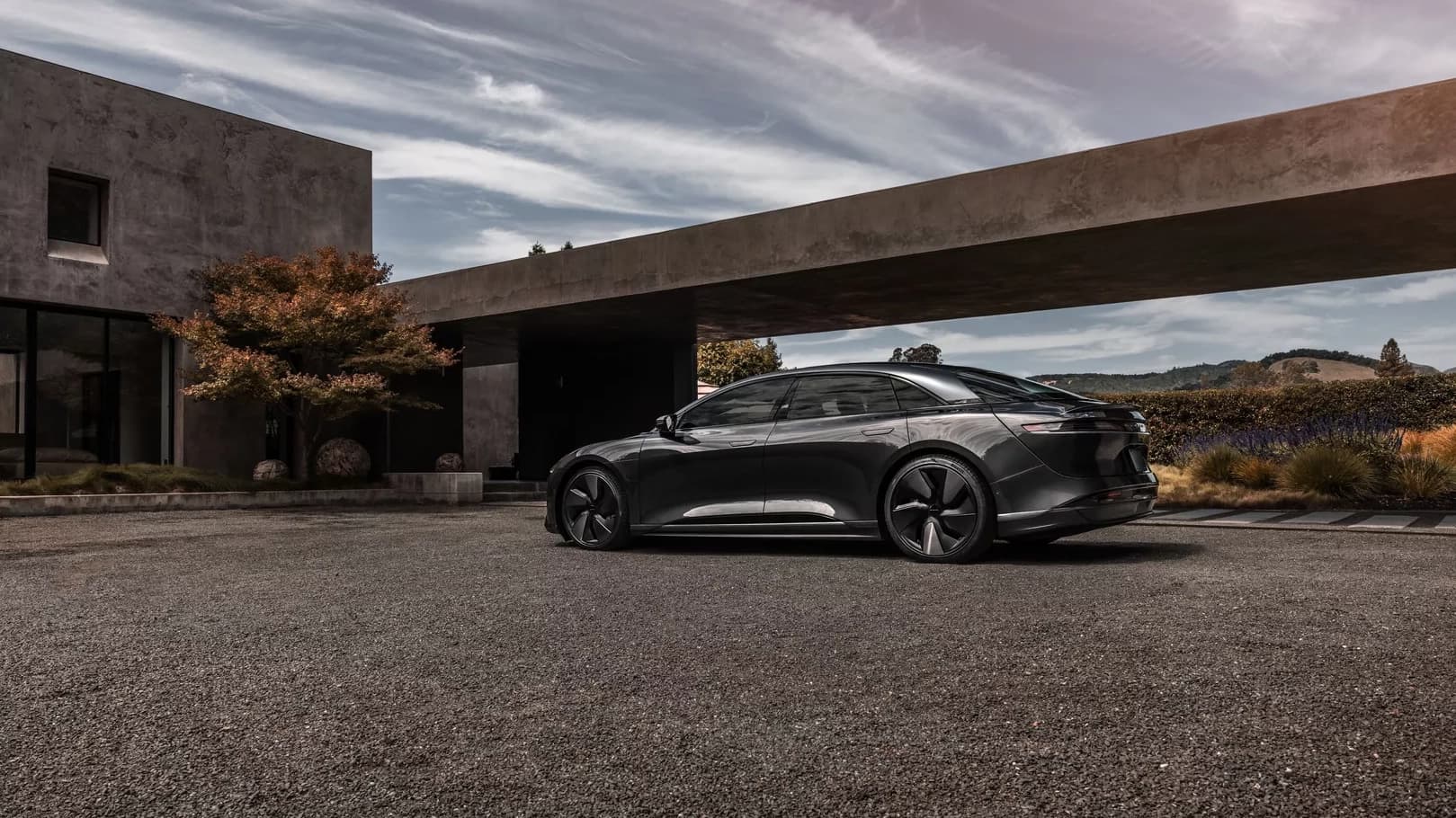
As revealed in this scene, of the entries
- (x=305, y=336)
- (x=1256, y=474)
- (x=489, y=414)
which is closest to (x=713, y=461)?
(x=1256, y=474)

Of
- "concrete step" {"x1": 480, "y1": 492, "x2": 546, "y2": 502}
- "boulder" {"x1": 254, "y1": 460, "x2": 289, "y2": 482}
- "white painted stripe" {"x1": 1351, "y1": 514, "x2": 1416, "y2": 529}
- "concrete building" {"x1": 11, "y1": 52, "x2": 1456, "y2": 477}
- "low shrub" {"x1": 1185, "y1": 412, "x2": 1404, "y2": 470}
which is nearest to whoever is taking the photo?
"white painted stripe" {"x1": 1351, "y1": 514, "x2": 1416, "y2": 529}

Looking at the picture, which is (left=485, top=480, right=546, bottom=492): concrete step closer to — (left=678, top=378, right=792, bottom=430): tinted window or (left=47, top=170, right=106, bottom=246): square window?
(left=47, top=170, right=106, bottom=246): square window

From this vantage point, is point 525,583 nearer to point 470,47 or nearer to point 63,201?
point 470,47

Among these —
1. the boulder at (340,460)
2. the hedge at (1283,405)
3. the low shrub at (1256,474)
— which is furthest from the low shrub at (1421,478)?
the boulder at (340,460)

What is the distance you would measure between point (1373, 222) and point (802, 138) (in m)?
7.32

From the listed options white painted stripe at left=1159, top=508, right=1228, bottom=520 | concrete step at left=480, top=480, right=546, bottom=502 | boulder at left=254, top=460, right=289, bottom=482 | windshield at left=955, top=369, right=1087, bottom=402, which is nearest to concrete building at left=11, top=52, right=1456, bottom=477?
boulder at left=254, top=460, right=289, bottom=482

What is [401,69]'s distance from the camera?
12.4 metres

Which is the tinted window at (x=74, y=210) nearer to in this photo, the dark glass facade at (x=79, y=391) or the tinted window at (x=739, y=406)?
the dark glass facade at (x=79, y=391)

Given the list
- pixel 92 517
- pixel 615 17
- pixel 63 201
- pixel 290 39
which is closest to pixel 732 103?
pixel 615 17

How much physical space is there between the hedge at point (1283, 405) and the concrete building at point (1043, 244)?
545cm

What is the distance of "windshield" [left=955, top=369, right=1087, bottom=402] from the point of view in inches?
255

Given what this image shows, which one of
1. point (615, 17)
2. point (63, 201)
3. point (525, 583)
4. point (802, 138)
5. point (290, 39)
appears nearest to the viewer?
point (525, 583)

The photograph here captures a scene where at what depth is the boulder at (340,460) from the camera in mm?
17844

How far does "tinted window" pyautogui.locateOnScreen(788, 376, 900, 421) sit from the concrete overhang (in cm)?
446
